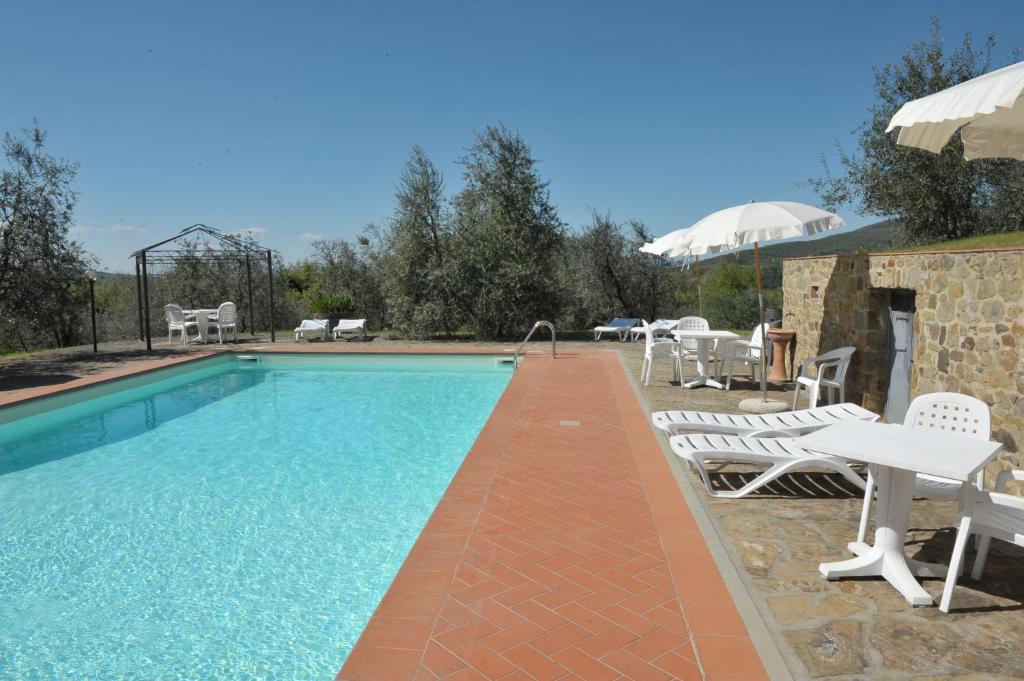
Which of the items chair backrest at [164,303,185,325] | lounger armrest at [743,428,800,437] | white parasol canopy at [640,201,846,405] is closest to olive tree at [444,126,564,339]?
chair backrest at [164,303,185,325]

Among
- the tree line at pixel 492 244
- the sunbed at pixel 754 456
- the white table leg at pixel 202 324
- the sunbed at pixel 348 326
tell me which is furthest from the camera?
the sunbed at pixel 348 326

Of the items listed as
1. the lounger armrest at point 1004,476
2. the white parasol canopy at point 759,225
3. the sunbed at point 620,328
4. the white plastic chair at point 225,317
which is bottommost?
the lounger armrest at point 1004,476

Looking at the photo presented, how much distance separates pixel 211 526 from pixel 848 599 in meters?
4.43

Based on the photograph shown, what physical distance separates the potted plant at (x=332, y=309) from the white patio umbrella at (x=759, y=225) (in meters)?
12.4

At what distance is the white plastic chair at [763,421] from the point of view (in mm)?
4977

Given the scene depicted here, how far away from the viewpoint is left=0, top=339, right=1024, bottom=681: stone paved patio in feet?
7.86

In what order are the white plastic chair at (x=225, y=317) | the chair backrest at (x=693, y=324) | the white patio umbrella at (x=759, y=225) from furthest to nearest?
the white plastic chair at (x=225, y=317), the chair backrest at (x=693, y=324), the white patio umbrella at (x=759, y=225)

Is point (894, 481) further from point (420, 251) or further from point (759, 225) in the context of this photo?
point (420, 251)

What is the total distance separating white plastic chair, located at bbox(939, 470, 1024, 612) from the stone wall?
145cm

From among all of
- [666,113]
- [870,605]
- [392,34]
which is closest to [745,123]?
[666,113]

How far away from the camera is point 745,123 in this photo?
16859 millimetres

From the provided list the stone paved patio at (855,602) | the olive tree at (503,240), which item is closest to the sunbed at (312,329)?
the olive tree at (503,240)

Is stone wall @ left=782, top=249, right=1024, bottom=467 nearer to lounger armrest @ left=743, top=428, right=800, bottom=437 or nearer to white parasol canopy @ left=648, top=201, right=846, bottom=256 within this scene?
white parasol canopy @ left=648, top=201, right=846, bottom=256

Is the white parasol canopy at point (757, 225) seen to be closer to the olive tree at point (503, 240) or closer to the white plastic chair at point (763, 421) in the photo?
the white plastic chair at point (763, 421)
